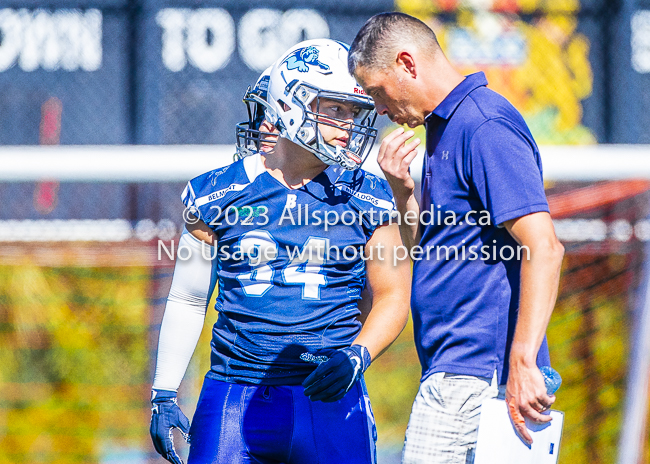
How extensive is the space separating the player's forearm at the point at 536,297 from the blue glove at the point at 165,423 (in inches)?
36.7

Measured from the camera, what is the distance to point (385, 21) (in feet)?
6.16

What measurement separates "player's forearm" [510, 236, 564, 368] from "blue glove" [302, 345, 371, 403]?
1.30 ft

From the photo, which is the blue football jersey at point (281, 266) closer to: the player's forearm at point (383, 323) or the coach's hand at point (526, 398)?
the player's forearm at point (383, 323)

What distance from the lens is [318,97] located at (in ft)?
6.30

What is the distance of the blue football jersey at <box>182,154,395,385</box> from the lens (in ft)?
6.12

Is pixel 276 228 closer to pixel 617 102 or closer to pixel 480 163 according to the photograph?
pixel 480 163

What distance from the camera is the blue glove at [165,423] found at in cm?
198

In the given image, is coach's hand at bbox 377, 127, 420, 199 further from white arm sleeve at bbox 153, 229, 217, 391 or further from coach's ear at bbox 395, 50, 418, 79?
white arm sleeve at bbox 153, 229, 217, 391

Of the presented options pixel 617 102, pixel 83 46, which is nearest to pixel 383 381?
pixel 617 102

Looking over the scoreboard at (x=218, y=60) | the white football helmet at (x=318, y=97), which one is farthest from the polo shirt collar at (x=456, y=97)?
the scoreboard at (x=218, y=60)

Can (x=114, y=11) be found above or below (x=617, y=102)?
above

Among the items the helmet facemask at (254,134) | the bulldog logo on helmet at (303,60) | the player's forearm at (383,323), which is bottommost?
the player's forearm at (383,323)

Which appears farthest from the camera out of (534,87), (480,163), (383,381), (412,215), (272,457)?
(534,87)

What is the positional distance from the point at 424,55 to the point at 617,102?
3.57 metres
